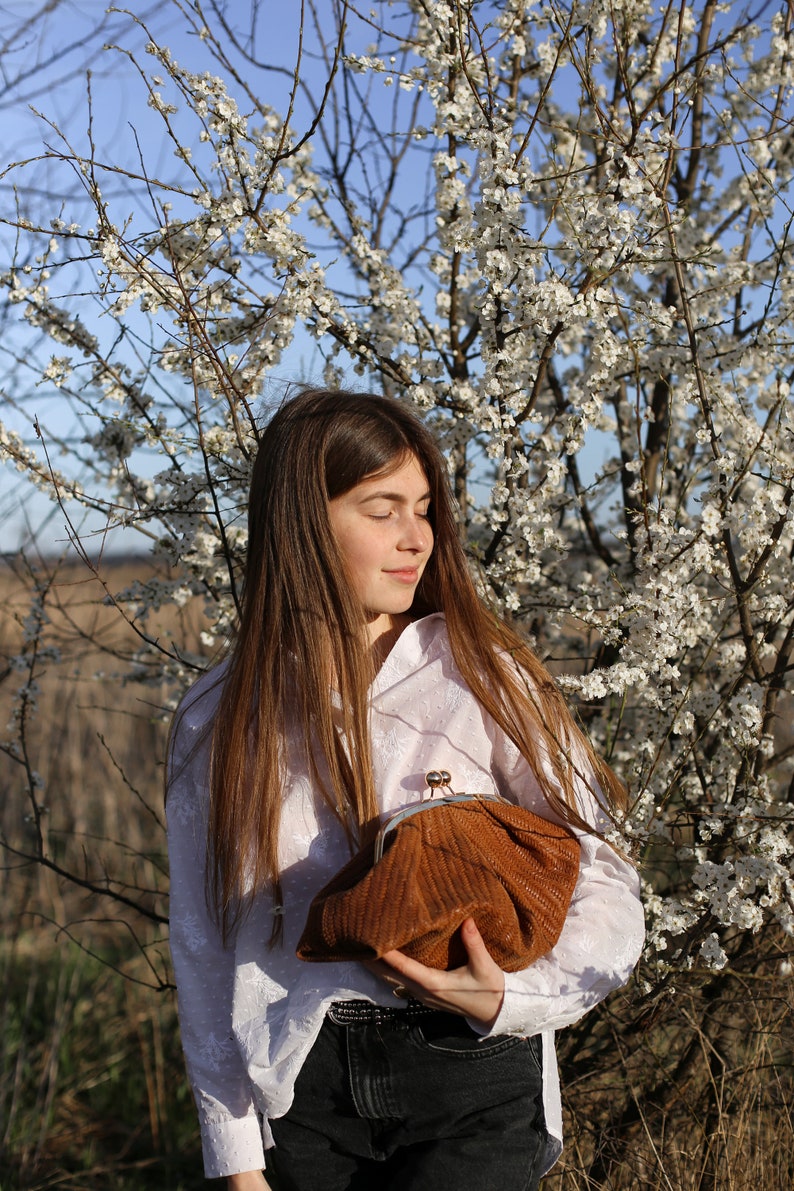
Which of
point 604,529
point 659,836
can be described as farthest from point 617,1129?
point 604,529

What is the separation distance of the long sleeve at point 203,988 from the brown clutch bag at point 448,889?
342mm

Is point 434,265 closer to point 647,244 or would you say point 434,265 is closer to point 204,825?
point 647,244

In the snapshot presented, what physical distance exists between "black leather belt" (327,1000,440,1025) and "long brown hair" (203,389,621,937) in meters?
0.21

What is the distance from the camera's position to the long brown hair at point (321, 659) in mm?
1583

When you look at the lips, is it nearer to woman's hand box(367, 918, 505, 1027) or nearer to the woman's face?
the woman's face

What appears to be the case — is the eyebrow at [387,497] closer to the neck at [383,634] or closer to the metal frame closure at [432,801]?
the neck at [383,634]

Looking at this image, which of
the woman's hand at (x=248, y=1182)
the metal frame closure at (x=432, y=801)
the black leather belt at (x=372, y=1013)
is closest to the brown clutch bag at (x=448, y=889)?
the metal frame closure at (x=432, y=801)

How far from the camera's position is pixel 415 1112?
1.44m

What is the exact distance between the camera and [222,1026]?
5.20ft

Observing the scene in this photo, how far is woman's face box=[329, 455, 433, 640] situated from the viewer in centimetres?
168

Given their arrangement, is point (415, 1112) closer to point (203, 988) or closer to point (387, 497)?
point (203, 988)

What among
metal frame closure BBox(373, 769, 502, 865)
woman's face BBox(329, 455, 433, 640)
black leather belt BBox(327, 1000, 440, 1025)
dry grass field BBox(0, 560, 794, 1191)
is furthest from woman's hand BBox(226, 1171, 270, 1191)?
woman's face BBox(329, 455, 433, 640)

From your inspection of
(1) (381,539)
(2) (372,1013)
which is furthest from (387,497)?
(2) (372,1013)

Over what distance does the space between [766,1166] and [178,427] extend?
6.80ft
